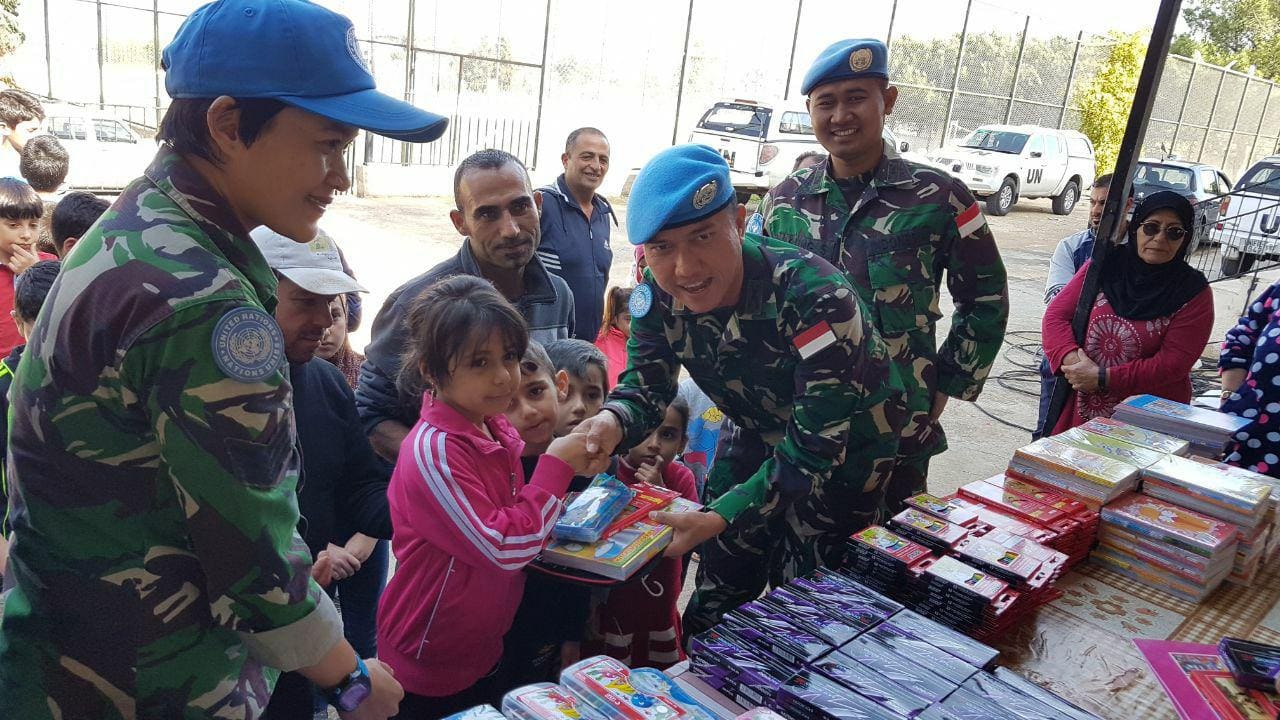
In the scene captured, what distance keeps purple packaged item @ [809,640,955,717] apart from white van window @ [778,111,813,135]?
14311 millimetres

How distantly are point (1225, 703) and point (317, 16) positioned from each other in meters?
2.00

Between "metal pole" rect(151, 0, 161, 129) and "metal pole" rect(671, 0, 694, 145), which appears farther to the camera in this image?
"metal pole" rect(671, 0, 694, 145)

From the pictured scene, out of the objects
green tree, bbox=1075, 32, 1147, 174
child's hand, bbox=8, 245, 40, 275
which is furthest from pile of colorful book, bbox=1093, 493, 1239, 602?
green tree, bbox=1075, 32, 1147, 174

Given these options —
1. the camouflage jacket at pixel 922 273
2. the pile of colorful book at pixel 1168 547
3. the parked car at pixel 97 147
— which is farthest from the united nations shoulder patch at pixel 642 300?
the parked car at pixel 97 147

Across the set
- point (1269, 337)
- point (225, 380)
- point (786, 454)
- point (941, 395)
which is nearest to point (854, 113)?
point (941, 395)

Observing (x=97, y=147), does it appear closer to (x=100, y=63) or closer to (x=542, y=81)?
(x=100, y=63)

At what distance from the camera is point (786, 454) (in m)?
1.95

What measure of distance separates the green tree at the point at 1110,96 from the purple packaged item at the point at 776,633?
2477cm

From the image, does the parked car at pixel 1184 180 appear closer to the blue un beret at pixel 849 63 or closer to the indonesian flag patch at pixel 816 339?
the blue un beret at pixel 849 63

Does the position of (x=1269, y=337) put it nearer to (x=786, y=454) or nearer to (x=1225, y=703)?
(x=1225, y=703)

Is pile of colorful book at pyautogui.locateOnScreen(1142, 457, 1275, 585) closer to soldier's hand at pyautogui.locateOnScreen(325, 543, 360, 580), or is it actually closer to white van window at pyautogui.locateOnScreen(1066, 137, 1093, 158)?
soldier's hand at pyautogui.locateOnScreen(325, 543, 360, 580)

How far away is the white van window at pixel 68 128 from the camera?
10562 mm

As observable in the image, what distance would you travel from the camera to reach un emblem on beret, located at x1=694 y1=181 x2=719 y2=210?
1.78 metres

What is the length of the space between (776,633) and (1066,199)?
2059cm
